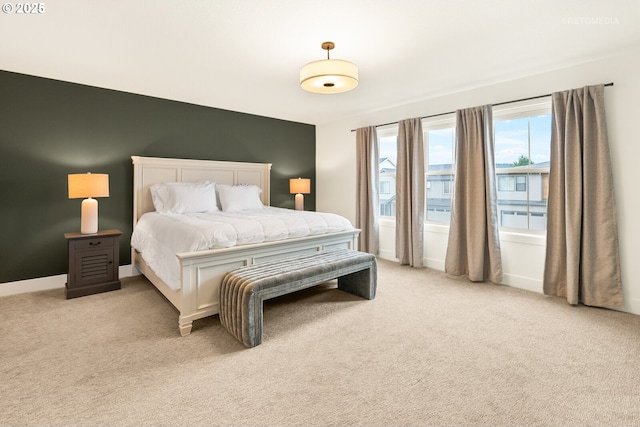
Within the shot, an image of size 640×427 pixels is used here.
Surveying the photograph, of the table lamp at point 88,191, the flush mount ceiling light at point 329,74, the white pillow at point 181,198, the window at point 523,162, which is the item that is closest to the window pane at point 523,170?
the window at point 523,162

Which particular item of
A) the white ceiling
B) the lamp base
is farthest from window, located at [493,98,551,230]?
the lamp base

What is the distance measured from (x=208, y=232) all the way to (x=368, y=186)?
9.84 ft

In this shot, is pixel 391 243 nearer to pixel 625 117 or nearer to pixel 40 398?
pixel 625 117

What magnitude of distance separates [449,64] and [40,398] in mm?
3950

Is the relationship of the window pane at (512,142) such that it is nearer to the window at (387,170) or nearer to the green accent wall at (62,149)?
the window at (387,170)

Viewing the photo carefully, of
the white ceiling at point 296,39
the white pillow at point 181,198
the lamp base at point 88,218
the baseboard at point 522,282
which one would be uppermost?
the white ceiling at point 296,39

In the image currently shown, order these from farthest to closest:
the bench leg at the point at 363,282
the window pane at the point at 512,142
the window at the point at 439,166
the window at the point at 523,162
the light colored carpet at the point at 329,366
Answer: the window at the point at 439,166 < the window pane at the point at 512,142 < the window at the point at 523,162 < the bench leg at the point at 363,282 < the light colored carpet at the point at 329,366

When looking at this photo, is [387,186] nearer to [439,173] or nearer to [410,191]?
[410,191]

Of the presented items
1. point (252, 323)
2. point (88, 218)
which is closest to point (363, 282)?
point (252, 323)

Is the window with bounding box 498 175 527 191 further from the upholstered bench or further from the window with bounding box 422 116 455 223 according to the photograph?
the upholstered bench

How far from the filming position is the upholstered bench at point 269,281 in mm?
2193

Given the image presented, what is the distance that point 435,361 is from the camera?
2.02 m

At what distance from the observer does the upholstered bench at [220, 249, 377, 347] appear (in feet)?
7.20

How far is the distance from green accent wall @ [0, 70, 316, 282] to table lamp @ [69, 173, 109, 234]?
17.8 inches
